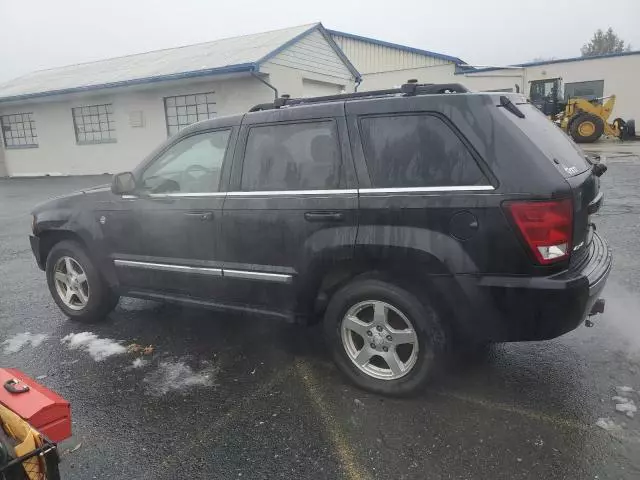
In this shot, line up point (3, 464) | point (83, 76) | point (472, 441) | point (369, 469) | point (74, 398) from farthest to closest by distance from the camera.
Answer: point (83, 76) → point (74, 398) → point (472, 441) → point (369, 469) → point (3, 464)

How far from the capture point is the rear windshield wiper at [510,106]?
2.91 metres

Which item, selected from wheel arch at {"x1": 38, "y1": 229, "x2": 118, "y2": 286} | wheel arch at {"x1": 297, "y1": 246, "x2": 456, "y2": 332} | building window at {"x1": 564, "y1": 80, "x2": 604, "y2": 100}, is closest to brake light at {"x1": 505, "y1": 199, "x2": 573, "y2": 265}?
wheel arch at {"x1": 297, "y1": 246, "x2": 456, "y2": 332}

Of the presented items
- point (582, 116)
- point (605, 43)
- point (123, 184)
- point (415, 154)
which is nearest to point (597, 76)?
point (582, 116)

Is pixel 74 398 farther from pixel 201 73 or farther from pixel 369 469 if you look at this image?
pixel 201 73

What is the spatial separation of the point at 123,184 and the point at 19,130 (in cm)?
2035

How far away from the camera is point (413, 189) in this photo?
2941 mm

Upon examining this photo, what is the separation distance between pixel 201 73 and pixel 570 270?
44.8 feet

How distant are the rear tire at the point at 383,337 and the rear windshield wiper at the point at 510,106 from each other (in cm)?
121

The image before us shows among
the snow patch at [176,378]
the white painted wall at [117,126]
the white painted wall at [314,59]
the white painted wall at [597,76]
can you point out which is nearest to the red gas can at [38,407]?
the snow patch at [176,378]

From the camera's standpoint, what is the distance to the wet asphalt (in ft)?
8.56

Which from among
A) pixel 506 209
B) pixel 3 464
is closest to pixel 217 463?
pixel 3 464

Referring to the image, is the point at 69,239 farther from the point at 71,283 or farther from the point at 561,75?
the point at 561,75

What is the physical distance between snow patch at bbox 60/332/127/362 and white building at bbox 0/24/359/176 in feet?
35.9

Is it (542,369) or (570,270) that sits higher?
(570,270)
